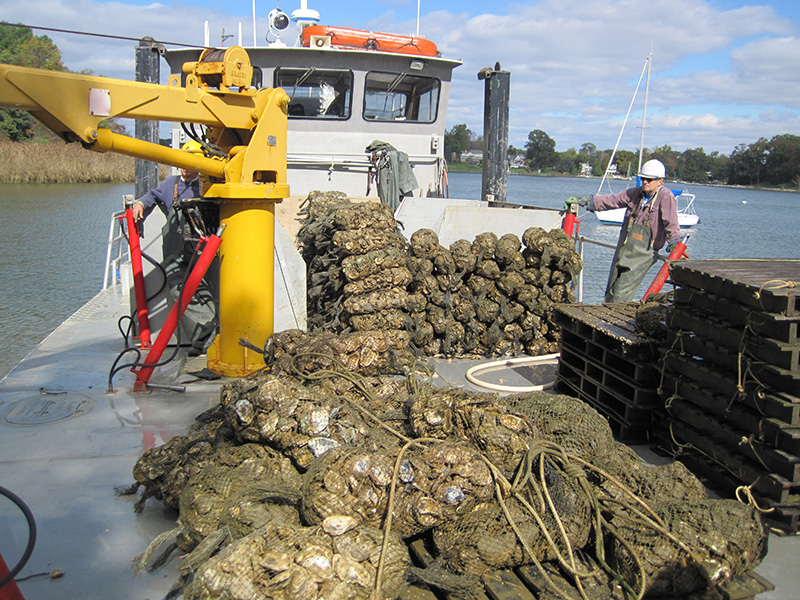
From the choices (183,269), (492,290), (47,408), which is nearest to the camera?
(47,408)

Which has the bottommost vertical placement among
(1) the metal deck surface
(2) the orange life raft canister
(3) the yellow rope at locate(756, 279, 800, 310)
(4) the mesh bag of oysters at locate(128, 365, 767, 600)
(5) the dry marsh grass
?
(1) the metal deck surface

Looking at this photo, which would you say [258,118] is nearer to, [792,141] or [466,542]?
[466,542]

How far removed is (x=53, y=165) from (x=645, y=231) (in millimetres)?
36556

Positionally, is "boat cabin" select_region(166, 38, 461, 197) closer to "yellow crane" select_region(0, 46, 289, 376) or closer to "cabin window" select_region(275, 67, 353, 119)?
"cabin window" select_region(275, 67, 353, 119)

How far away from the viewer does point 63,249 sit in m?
19.2

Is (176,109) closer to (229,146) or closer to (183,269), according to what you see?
(229,146)

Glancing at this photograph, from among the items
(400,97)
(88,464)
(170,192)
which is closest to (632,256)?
(170,192)

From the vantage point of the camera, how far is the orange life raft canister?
10.3 meters

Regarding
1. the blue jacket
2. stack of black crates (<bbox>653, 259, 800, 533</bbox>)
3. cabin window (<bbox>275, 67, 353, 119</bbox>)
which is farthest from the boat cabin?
stack of black crates (<bbox>653, 259, 800, 533</bbox>)

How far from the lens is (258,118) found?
5.30 metres

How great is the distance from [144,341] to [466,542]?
174 inches

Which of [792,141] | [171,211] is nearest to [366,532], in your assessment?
[171,211]

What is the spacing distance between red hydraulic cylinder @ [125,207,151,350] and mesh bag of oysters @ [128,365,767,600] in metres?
2.73

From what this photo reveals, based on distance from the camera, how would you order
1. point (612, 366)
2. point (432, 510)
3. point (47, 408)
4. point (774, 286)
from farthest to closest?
point (612, 366)
point (47, 408)
point (774, 286)
point (432, 510)
